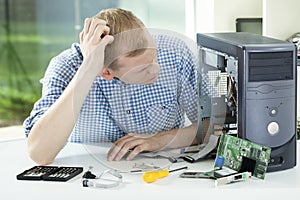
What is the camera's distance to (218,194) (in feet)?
3.67

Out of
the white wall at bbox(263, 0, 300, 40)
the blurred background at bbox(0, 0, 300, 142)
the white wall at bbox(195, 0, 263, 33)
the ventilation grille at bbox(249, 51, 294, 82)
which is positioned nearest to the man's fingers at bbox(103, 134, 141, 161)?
the ventilation grille at bbox(249, 51, 294, 82)

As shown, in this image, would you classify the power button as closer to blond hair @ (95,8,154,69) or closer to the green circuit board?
the green circuit board

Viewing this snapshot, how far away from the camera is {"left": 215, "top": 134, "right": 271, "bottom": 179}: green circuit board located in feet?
3.95

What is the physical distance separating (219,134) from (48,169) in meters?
0.38

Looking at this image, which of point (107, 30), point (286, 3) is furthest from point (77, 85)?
point (286, 3)

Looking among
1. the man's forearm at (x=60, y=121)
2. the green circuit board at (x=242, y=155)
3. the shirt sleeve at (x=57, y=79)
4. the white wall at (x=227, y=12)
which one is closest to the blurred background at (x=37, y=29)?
the white wall at (x=227, y=12)

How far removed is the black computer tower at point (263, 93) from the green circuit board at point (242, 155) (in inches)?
1.0

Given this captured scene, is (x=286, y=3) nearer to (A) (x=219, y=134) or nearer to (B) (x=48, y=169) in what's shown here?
(A) (x=219, y=134)

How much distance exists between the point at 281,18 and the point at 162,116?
48.4 inches

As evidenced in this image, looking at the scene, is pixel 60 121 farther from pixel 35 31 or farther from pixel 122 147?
pixel 35 31

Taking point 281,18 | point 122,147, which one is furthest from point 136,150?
point 281,18

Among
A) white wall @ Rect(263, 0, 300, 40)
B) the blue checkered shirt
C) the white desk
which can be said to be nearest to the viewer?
the white desk

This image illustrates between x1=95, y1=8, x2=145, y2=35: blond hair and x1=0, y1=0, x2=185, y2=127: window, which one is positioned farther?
x1=0, y1=0, x2=185, y2=127: window

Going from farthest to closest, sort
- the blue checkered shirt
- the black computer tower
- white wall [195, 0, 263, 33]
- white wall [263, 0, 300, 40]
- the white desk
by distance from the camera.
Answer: white wall [195, 0, 263, 33], white wall [263, 0, 300, 40], the blue checkered shirt, the black computer tower, the white desk
